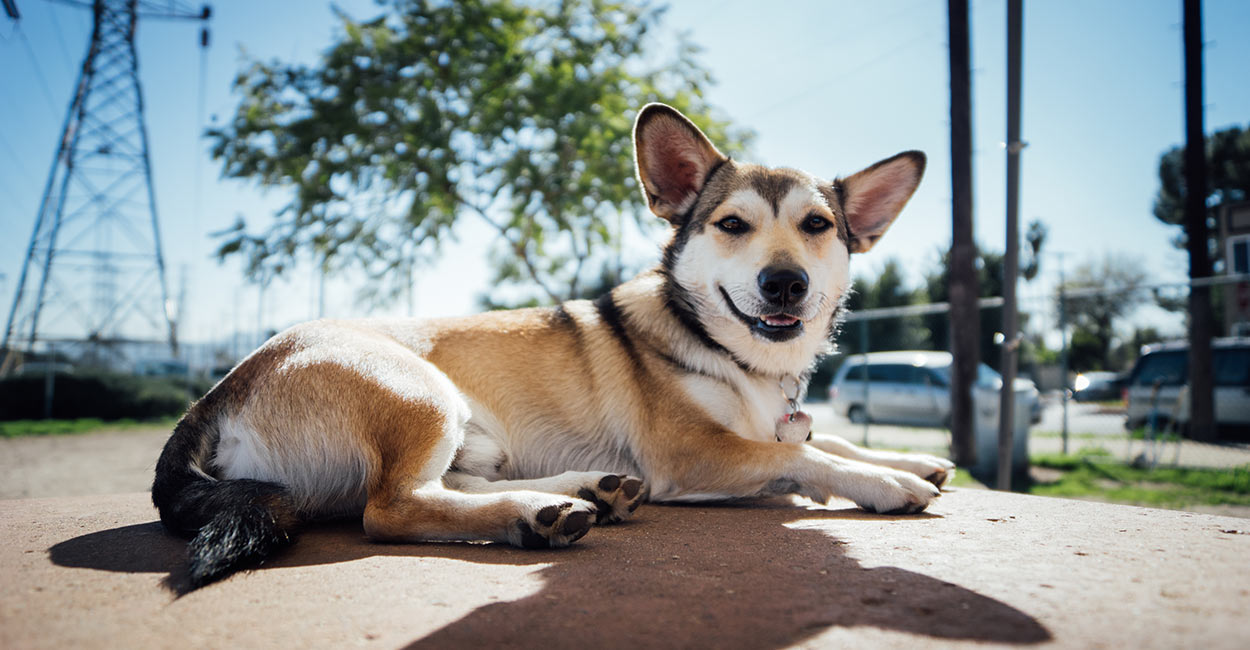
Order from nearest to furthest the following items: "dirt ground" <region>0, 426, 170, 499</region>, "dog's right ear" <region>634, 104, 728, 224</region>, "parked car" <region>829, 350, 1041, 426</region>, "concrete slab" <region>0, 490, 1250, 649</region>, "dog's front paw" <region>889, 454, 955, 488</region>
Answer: "concrete slab" <region>0, 490, 1250, 649</region>, "dog's front paw" <region>889, 454, 955, 488</region>, "dog's right ear" <region>634, 104, 728, 224</region>, "dirt ground" <region>0, 426, 170, 499</region>, "parked car" <region>829, 350, 1041, 426</region>

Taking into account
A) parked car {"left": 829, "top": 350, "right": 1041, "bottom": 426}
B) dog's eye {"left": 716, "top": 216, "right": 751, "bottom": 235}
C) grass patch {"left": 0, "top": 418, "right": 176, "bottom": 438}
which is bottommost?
grass patch {"left": 0, "top": 418, "right": 176, "bottom": 438}

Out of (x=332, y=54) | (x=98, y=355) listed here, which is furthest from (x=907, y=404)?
(x=98, y=355)

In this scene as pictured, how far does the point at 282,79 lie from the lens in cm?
1027

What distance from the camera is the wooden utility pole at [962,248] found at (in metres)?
8.95

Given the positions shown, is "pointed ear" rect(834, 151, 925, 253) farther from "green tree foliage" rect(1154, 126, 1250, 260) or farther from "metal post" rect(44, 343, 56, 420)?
"green tree foliage" rect(1154, 126, 1250, 260)

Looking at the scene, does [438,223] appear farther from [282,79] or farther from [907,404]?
[907,404]

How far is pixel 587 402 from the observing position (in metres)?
3.44

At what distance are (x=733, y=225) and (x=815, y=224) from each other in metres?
0.43

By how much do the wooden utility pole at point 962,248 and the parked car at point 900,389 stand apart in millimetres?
3398

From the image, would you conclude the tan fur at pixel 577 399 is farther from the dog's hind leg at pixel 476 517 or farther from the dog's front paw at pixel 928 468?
the dog's front paw at pixel 928 468

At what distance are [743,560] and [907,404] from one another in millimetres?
13222

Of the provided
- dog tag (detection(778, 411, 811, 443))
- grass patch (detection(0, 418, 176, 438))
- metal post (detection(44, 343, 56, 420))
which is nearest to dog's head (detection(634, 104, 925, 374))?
dog tag (detection(778, 411, 811, 443))

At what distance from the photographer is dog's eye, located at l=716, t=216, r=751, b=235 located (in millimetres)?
3352

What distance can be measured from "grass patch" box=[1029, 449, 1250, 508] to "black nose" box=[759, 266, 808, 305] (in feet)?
20.7
